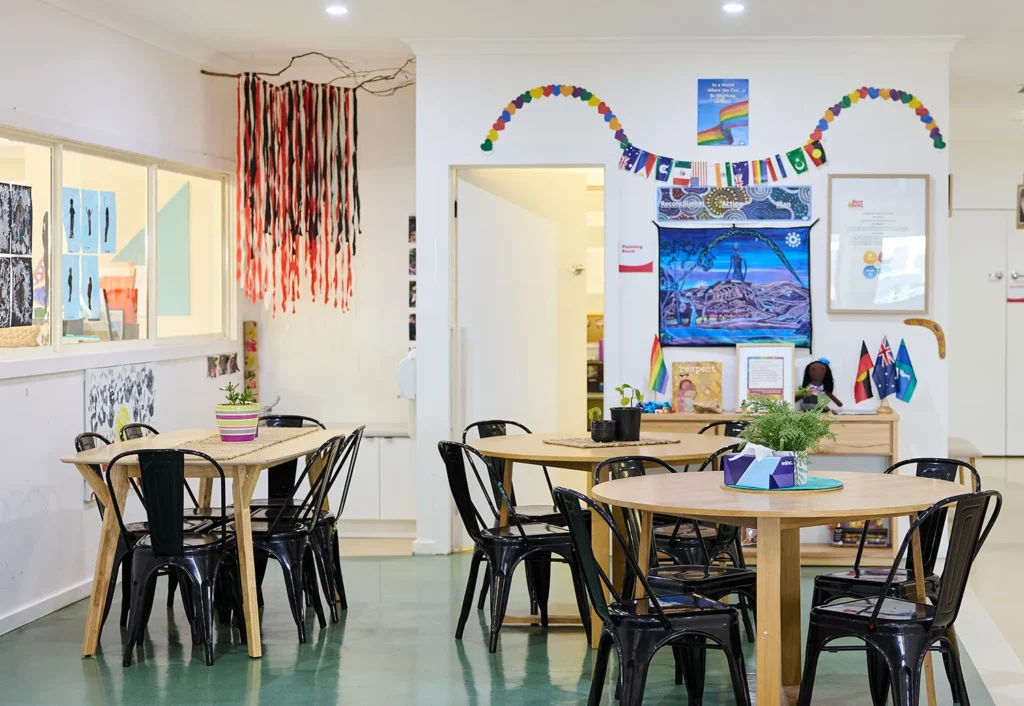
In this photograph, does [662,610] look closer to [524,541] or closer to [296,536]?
[524,541]

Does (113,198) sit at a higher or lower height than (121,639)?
higher

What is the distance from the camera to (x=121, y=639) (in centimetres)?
518

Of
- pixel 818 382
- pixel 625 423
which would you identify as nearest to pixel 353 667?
pixel 625 423

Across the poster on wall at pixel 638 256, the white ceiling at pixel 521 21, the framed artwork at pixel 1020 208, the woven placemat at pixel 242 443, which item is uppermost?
the white ceiling at pixel 521 21

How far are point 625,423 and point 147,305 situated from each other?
3043mm

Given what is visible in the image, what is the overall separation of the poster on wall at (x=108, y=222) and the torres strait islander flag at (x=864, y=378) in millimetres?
4177

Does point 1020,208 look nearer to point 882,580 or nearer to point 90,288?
point 882,580

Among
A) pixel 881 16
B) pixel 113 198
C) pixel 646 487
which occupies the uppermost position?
pixel 881 16

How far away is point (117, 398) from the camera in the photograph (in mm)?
6309

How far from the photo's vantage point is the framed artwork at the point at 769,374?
674 centimetres

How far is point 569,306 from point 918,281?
2.17m

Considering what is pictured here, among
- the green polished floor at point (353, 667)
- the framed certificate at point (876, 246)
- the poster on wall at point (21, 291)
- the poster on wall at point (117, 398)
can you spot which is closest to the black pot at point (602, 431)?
the green polished floor at point (353, 667)

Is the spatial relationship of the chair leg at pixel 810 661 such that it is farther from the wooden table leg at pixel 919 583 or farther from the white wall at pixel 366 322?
the white wall at pixel 366 322

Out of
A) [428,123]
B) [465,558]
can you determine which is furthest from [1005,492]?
[428,123]
